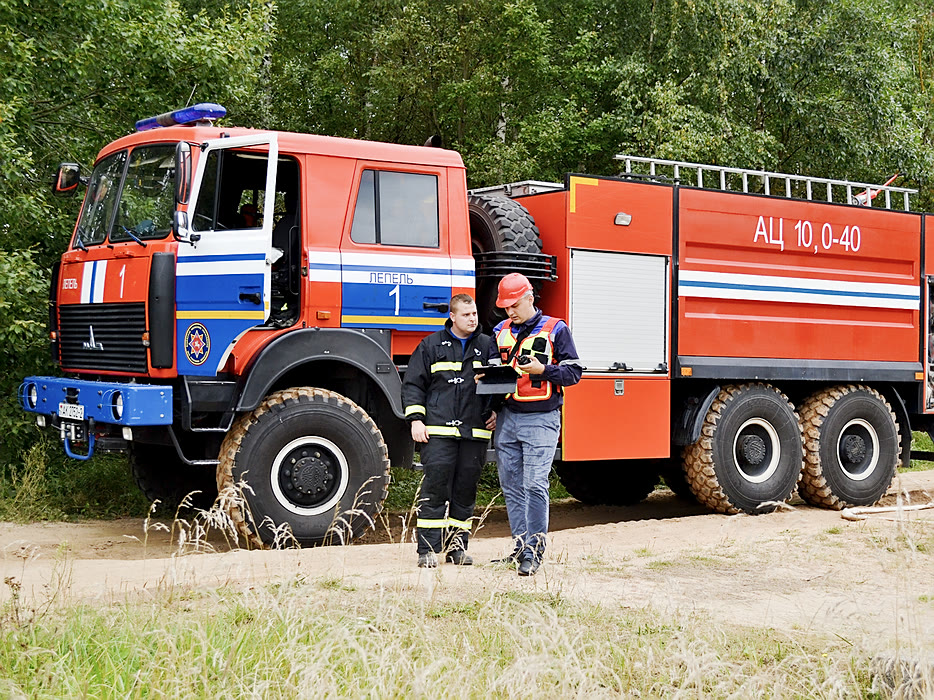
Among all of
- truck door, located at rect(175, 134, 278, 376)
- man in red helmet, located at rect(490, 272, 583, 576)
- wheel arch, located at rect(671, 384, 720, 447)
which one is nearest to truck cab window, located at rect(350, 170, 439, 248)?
truck door, located at rect(175, 134, 278, 376)

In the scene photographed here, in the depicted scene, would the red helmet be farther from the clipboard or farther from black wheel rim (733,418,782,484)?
black wheel rim (733,418,782,484)

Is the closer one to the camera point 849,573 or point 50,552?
point 849,573

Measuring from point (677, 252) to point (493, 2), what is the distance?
868 cm

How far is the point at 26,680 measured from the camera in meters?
4.09

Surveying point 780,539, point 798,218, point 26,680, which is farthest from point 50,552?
point 798,218

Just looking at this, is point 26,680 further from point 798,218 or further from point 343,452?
point 798,218

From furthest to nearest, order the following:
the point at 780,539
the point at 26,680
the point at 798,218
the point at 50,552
→ the point at 798,218
the point at 780,539
the point at 50,552
the point at 26,680

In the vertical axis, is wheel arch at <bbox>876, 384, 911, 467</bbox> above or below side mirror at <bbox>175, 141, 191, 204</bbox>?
below

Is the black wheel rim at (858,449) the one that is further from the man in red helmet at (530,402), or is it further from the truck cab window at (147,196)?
the truck cab window at (147,196)

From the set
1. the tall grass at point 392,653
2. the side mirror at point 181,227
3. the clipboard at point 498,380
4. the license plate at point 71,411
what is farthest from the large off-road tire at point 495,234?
the tall grass at point 392,653

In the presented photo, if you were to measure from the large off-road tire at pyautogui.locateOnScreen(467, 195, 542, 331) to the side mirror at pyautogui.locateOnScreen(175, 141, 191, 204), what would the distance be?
2331 millimetres

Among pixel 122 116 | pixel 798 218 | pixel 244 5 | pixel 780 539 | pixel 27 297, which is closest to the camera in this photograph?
pixel 780 539

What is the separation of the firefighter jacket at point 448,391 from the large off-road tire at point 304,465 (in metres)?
0.83

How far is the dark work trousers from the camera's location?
23.2ft
